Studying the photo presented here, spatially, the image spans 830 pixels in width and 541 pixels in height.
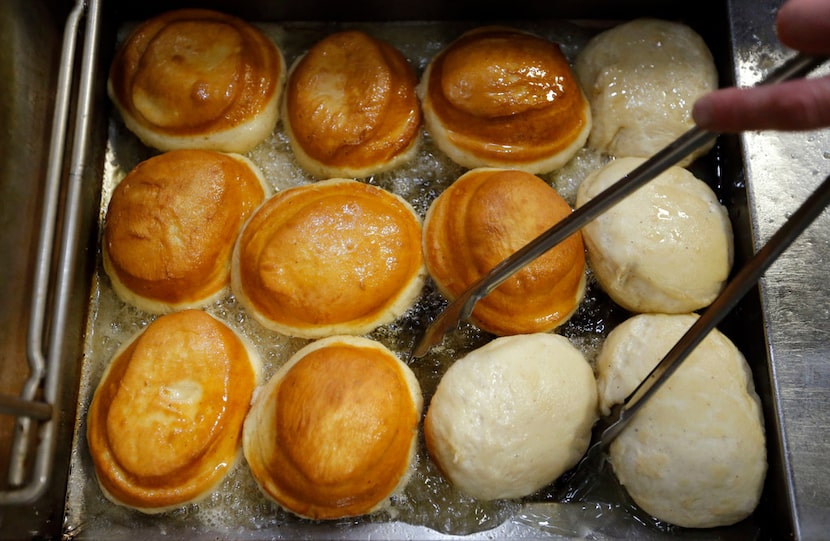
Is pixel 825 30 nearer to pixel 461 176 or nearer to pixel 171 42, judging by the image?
pixel 461 176

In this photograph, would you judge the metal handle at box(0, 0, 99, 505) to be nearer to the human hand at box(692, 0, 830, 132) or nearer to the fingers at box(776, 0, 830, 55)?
the human hand at box(692, 0, 830, 132)

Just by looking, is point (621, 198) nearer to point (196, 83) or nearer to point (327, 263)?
point (327, 263)

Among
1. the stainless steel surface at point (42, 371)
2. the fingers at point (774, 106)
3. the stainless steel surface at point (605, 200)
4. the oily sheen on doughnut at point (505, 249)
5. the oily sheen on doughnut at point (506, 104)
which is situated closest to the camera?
the fingers at point (774, 106)

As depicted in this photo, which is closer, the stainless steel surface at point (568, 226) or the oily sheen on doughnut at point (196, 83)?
the stainless steel surface at point (568, 226)

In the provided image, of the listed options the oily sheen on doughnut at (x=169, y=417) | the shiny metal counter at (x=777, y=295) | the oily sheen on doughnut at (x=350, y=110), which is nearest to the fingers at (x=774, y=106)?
the shiny metal counter at (x=777, y=295)

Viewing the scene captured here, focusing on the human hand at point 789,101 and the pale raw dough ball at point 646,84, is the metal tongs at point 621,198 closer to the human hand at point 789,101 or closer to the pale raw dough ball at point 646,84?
the human hand at point 789,101

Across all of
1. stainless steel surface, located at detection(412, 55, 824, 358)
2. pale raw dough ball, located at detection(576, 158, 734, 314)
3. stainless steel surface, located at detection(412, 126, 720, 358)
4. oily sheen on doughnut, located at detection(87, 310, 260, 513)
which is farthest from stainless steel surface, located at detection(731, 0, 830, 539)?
oily sheen on doughnut, located at detection(87, 310, 260, 513)
